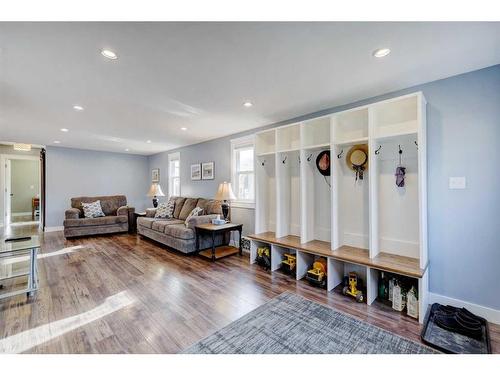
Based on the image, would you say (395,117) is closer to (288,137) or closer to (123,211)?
(288,137)

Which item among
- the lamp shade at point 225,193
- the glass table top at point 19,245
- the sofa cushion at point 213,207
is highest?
the lamp shade at point 225,193

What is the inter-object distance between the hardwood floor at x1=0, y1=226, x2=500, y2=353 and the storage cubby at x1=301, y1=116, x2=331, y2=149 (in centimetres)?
187

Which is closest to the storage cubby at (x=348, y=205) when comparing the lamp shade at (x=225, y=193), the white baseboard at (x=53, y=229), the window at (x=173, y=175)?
the lamp shade at (x=225, y=193)

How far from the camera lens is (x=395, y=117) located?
2.57m

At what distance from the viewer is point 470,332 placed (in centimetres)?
186

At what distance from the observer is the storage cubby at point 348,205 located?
279 cm

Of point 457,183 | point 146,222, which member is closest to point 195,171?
point 146,222

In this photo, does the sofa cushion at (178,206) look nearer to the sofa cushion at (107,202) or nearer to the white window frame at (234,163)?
the white window frame at (234,163)

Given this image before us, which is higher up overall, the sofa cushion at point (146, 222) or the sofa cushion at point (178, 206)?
the sofa cushion at point (178, 206)

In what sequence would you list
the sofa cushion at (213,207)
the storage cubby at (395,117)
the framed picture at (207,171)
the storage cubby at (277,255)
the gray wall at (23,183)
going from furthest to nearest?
the gray wall at (23,183), the framed picture at (207,171), the sofa cushion at (213,207), the storage cubby at (277,255), the storage cubby at (395,117)

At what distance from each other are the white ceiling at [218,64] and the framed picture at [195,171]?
2123 mm

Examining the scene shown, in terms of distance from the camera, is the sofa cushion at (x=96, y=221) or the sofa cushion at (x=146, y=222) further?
the sofa cushion at (x=96, y=221)
